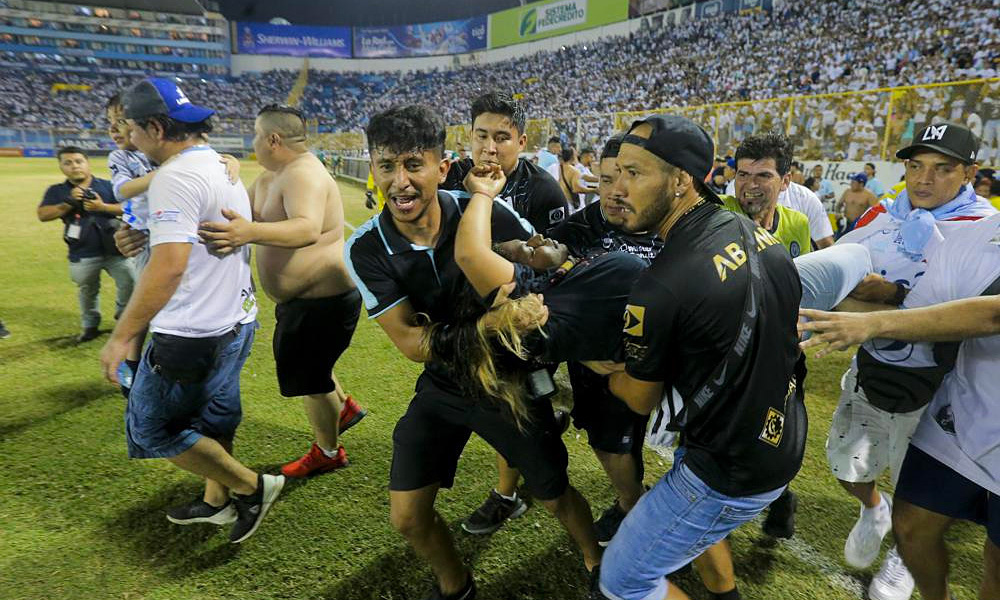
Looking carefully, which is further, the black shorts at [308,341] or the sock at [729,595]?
the black shorts at [308,341]

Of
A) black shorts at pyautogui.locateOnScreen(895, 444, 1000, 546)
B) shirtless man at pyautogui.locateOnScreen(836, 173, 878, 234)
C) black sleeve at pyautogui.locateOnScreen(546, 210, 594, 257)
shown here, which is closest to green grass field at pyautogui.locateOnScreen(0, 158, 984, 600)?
black shorts at pyautogui.locateOnScreen(895, 444, 1000, 546)

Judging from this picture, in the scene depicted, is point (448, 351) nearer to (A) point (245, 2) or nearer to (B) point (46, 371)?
(B) point (46, 371)

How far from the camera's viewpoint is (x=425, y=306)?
7.63ft

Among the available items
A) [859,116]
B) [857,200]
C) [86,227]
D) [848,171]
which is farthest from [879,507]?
[859,116]

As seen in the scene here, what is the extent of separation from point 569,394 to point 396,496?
9.77 feet

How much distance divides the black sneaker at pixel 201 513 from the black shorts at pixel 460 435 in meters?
1.47

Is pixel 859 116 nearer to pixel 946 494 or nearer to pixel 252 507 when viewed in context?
pixel 946 494

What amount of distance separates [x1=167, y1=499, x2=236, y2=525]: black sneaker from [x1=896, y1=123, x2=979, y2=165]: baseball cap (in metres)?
4.11

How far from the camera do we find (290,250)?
11.2ft

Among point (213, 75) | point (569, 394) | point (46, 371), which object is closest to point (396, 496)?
point (569, 394)

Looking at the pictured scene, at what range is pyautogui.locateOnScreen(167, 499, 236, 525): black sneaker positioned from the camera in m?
3.12

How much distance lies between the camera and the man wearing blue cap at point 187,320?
97.2 inches

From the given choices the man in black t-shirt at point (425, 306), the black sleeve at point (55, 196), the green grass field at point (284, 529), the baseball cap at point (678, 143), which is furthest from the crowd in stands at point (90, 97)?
the baseball cap at point (678, 143)

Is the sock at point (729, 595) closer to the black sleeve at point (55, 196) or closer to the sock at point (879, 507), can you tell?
the sock at point (879, 507)
